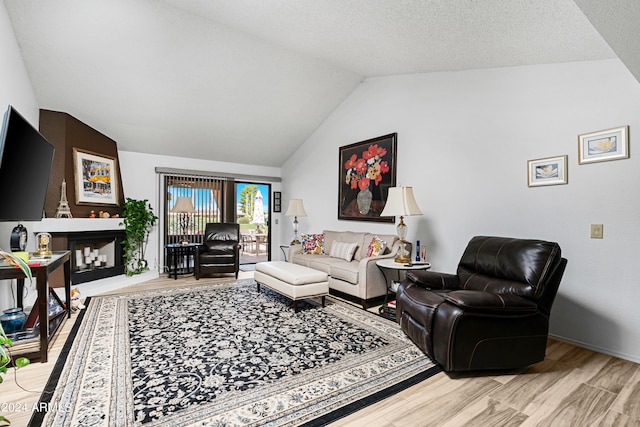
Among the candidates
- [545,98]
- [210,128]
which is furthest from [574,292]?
[210,128]

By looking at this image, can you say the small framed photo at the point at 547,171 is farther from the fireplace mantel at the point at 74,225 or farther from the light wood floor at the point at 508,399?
the fireplace mantel at the point at 74,225

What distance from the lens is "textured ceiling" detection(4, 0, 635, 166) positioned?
2566mm

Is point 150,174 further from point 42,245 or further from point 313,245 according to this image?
point 313,245

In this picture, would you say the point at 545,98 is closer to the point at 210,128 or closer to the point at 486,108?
the point at 486,108

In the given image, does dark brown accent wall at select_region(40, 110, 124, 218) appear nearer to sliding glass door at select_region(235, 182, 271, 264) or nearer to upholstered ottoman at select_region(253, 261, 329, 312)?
upholstered ottoman at select_region(253, 261, 329, 312)

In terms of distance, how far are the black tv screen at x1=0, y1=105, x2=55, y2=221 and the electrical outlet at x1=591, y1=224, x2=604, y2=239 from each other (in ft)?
14.6

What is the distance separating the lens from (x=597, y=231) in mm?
2668

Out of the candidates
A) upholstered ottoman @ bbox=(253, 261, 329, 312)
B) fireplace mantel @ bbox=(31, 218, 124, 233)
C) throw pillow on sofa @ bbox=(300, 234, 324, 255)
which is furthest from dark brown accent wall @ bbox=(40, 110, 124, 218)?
throw pillow on sofa @ bbox=(300, 234, 324, 255)

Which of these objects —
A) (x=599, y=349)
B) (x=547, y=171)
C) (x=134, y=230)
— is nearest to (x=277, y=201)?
(x=134, y=230)

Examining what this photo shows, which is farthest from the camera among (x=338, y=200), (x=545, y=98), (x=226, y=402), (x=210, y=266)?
(x=338, y=200)

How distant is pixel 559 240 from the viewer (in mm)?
2889

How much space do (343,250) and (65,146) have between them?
415cm

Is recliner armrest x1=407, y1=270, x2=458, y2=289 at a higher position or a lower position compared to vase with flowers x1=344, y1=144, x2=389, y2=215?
lower

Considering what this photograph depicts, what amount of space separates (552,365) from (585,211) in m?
1.32
